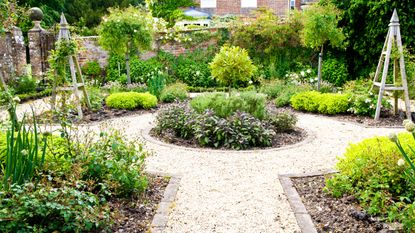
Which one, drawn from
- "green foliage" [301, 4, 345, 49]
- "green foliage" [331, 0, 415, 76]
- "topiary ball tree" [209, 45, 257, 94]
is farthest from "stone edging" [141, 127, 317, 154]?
"green foliage" [331, 0, 415, 76]

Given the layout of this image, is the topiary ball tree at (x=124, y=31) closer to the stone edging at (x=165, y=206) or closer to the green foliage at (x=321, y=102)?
the green foliage at (x=321, y=102)

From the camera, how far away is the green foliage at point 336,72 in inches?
540

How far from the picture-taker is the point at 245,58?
9.39m

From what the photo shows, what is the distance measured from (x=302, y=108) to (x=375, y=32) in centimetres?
467

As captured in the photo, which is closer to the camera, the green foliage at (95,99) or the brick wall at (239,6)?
the green foliage at (95,99)

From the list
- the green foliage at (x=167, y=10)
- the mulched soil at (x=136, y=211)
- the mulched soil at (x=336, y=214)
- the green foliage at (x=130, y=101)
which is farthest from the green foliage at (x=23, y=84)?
the green foliage at (x=167, y=10)

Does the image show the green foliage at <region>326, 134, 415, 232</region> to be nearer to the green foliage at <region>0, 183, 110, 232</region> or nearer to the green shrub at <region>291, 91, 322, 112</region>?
the green foliage at <region>0, 183, 110, 232</region>

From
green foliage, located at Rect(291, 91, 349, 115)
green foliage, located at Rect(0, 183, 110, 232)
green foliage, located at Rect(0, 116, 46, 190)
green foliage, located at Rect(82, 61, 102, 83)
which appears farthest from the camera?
green foliage, located at Rect(82, 61, 102, 83)

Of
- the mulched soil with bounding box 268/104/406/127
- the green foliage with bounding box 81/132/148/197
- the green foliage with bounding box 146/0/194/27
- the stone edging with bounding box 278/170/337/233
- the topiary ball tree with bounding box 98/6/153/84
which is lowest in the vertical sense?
the mulched soil with bounding box 268/104/406/127

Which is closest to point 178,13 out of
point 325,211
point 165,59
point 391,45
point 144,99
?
point 165,59

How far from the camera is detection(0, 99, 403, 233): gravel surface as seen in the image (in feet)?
12.2

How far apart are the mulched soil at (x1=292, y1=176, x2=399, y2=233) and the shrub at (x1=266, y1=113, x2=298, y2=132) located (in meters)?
2.95

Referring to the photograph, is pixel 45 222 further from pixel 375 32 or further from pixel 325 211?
pixel 375 32

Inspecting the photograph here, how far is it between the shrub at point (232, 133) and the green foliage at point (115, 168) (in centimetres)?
239
